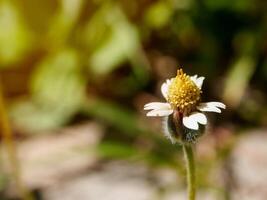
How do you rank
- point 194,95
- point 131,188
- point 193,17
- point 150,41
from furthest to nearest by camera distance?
point 150,41, point 193,17, point 131,188, point 194,95

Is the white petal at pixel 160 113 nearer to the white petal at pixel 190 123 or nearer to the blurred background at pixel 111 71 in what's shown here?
the white petal at pixel 190 123

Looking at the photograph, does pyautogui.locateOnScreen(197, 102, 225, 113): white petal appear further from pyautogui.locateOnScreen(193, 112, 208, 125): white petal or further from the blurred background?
the blurred background

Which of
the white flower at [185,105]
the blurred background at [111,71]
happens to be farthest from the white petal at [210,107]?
the blurred background at [111,71]

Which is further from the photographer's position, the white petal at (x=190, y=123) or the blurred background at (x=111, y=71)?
the blurred background at (x=111, y=71)

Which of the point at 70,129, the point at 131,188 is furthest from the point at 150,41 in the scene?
the point at 131,188

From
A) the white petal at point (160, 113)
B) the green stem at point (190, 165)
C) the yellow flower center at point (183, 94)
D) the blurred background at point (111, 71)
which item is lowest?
the green stem at point (190, 165)

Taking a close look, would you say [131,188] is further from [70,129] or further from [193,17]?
[193,17]

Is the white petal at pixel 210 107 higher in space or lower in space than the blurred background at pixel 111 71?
lower
